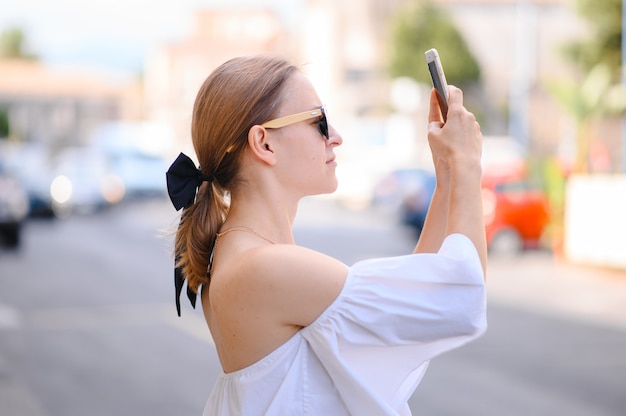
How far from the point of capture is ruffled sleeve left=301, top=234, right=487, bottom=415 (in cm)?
182

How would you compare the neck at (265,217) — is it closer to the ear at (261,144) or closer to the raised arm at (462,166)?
the ear at (261,144)

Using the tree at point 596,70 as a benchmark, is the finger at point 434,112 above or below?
above

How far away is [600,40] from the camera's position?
35.2m

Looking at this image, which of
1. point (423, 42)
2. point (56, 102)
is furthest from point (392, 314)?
point (56, 102)

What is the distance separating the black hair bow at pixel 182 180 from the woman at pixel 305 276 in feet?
0.20

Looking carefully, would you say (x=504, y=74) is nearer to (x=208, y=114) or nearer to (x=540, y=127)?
(x=540, y=127)

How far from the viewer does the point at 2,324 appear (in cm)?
1122

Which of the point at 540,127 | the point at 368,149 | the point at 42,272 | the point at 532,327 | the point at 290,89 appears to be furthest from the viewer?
the point at 540,127

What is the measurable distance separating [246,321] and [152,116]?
106 metres

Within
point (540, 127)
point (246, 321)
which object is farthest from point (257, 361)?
point (540, 127)

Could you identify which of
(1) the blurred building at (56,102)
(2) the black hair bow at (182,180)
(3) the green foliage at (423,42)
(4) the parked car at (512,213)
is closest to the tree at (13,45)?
(1) the blurred building at (56,102)

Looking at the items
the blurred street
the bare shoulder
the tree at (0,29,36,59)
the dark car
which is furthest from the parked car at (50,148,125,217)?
the tree at (0,29,36,59)

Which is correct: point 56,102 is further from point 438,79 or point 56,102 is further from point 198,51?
point 438,79

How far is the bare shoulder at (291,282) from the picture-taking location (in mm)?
1845
